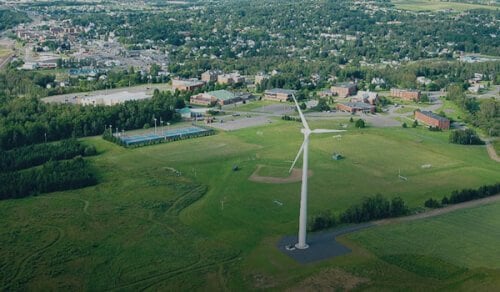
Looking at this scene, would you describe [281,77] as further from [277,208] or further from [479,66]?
[277,208]

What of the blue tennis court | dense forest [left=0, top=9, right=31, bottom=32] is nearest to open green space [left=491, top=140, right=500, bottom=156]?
the blue tennis court

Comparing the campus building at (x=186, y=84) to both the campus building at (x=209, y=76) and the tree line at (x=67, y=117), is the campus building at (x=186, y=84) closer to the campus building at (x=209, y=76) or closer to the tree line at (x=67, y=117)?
the campus building at (x=209, y=76)

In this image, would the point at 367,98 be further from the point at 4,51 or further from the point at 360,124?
the point at 4,51

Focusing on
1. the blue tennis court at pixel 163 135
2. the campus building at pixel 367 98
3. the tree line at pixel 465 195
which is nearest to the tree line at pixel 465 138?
the tree line at pixel 465 195

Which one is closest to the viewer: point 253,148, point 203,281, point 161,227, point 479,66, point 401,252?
point 203,281

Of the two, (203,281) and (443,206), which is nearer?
(203,281)

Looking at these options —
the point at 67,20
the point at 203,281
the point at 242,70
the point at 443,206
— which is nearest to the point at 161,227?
the point at 203,281
